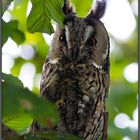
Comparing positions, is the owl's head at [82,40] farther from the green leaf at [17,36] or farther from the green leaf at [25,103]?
the green leaf at [25,103]

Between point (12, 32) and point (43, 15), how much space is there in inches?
13.5

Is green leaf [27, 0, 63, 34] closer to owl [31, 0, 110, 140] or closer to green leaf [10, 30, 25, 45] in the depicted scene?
green leaf [10, 30, 25, 45]

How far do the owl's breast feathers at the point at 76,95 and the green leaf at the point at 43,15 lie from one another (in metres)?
0.60

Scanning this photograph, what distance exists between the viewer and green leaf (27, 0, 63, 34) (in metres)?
2.08

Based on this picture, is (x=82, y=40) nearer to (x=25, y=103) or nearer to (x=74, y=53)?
(x=74, y=53)

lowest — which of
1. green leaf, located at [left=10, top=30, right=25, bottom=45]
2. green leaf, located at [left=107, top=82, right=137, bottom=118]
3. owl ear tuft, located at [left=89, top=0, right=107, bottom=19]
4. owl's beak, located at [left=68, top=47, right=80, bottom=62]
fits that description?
green leaf, located at [left=107, top=82, right=137, bottom=118]

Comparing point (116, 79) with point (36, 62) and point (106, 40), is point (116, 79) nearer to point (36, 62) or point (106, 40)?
point (36, 62)

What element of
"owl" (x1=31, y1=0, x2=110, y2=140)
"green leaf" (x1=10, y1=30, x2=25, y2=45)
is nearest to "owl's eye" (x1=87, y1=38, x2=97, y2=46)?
"owl" (x1=31, y1=0, x2=110, y2=140)

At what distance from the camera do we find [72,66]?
9.35 feet

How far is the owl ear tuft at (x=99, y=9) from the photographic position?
2.89 meters

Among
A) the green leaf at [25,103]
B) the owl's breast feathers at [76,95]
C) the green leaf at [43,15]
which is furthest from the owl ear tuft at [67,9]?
the green leaf at [25,103]

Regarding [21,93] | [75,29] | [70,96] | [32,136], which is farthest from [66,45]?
[21,93]

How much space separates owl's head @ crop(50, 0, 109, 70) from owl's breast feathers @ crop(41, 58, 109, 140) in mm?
65

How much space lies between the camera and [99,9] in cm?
288
